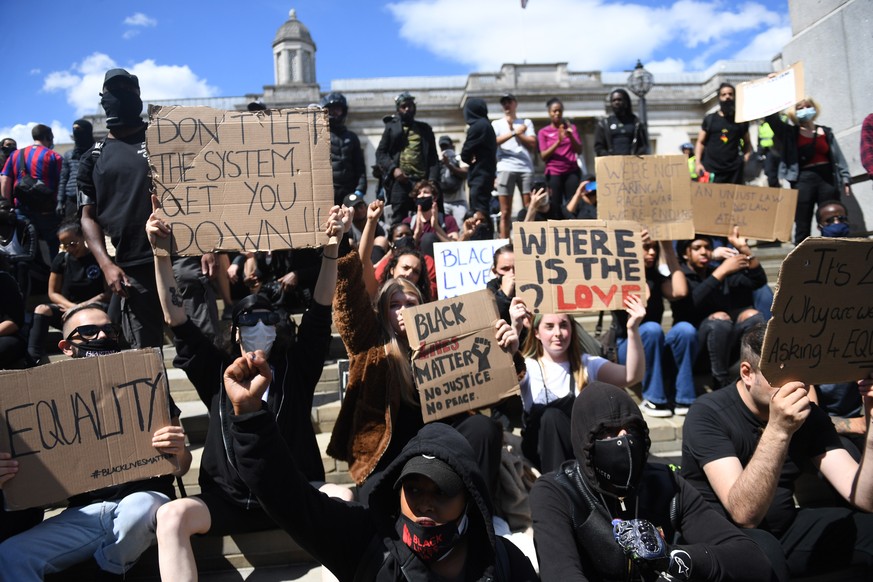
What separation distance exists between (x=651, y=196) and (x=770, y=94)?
Answer: 3.14 m

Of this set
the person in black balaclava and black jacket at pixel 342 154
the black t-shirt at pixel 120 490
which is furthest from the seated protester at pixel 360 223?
the black t-shirt at pixel 120 490

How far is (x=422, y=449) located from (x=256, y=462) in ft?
1.85

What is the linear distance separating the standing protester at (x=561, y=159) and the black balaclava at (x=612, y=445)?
276 inches

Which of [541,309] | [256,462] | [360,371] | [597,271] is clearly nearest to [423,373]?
[360,371]

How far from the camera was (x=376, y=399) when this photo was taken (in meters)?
3.73

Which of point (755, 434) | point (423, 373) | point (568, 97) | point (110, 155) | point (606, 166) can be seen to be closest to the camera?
point (755, 434)

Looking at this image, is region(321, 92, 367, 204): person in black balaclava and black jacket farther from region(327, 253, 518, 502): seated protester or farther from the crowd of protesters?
region(327, 253, 518, 502): seated protester

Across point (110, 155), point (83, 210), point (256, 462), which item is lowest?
point (256, 462)

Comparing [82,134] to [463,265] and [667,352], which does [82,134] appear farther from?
[667,352]

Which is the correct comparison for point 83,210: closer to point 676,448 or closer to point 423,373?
point 423,373

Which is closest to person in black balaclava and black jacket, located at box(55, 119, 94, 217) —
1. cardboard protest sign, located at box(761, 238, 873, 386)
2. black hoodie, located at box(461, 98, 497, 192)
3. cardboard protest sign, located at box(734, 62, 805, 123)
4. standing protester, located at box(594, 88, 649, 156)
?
black hoodie, located at box(461, 98, 497, 192)

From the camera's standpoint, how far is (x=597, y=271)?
158 inches

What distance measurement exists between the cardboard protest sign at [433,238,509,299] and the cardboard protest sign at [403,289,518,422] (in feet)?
7.01

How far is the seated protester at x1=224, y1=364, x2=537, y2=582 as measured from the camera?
2188 mm
